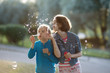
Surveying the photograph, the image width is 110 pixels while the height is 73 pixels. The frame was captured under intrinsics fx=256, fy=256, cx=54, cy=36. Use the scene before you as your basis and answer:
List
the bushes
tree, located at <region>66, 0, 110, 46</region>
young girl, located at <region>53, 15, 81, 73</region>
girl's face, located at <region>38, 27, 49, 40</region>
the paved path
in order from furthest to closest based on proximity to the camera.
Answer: tree, located at <region>66, 0, 110, 46</region> < the bushes < the paved path < young girl, located at <region>53, 15, 81, 73</region> < girl's face, located at <region>38, 27, 49, 40</region>

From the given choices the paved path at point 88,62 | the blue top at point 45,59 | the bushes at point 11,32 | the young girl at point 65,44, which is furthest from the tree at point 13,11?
the blue top at point 45,59

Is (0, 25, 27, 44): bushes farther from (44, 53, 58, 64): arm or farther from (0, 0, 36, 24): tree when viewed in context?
(0, 0, 36, 24): tree

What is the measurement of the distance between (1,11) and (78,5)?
68.2ft

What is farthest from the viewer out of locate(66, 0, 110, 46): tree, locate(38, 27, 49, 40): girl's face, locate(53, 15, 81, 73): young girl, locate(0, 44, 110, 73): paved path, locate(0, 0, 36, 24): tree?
locate(0, 0, 36, 24): tree

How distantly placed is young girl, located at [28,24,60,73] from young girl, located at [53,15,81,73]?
0.14 meters

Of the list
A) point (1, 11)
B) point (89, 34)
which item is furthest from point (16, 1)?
point (89, 34)

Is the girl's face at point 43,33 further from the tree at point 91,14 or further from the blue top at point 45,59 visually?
the tree at point 91,14

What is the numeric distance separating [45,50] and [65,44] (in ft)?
1.10

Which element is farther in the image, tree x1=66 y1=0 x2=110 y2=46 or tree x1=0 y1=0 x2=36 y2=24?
tree x1=0 y1=0 x2=36 y2=24

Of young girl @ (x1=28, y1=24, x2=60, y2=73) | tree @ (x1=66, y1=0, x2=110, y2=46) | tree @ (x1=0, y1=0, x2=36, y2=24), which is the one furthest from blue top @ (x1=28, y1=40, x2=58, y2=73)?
tree @ (x1=0, y1=0, x2=36, y2=24)

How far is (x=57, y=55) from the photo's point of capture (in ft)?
11.1

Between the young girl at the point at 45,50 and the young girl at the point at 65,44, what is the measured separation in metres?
0.14

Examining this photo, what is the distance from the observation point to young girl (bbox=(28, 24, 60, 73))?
336cm

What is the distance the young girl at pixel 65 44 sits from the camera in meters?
3.52
